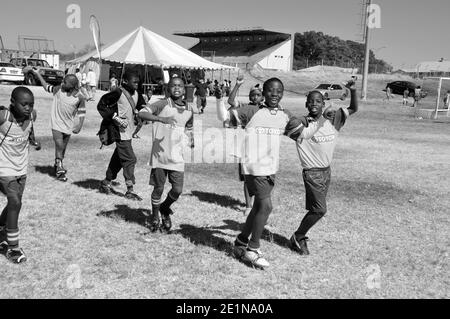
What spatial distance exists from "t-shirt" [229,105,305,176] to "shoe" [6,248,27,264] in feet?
7.56

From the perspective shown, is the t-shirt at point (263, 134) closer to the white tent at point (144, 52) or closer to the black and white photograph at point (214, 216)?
the black and white photograph at point (214, 216)

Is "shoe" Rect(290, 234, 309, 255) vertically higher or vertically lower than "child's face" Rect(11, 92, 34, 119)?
lower

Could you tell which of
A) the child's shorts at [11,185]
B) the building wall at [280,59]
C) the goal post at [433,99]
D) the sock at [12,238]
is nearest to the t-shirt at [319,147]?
the child's shorts at [11,185]

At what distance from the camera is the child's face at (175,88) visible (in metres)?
5.50

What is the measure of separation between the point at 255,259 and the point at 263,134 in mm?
1237

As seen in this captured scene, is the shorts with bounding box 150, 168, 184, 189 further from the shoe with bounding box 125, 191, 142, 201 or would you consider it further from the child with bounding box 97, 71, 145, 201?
the shoe with bounding box 125, 191, 142, 201

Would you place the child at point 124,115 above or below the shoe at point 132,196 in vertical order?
above

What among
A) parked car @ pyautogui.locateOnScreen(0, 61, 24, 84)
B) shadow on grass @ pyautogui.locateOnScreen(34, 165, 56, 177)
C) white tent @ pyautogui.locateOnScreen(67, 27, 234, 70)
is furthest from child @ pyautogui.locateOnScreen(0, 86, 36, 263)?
parked car @ pyautogui.locateOnScreen(0, 61, 24, 84)

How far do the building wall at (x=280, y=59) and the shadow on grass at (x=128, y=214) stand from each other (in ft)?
199

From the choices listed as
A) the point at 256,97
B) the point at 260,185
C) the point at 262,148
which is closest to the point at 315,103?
the point at 262,148

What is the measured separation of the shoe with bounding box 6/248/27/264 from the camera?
465 centimetres
